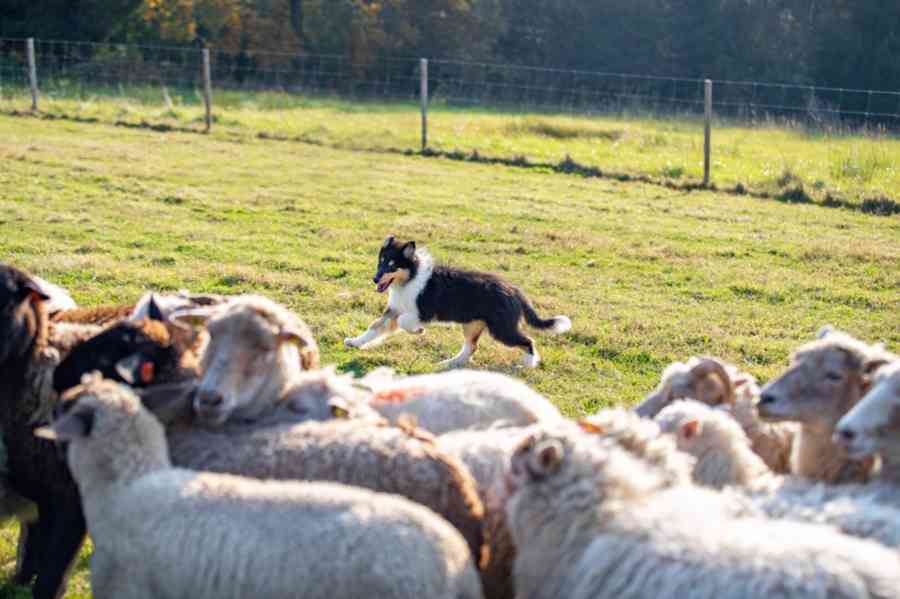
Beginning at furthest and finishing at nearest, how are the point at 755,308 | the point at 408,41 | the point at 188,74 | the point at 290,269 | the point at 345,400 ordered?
the point at 408,41, the point at 188,74, the point at 290,269, the point at 755,308, the point at 345,400

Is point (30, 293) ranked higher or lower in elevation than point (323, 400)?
higher

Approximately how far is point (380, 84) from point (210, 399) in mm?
30051

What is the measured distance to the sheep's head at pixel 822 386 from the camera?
14.5 feet

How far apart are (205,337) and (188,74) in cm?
2843

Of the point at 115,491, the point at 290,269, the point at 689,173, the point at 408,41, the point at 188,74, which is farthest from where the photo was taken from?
the point at 408,41

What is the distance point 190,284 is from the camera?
32.9ft

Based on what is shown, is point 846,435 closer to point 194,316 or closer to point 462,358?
point 194,316

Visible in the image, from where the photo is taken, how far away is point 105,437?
362cm

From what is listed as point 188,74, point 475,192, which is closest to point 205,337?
point 475,192

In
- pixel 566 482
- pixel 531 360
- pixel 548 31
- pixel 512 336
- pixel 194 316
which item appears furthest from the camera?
pixel 548 31

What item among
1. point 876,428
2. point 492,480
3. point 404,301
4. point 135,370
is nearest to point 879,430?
point 876,428

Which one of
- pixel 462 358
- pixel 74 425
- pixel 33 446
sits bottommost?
pixel 462 358

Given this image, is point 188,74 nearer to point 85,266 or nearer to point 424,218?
point 424,218

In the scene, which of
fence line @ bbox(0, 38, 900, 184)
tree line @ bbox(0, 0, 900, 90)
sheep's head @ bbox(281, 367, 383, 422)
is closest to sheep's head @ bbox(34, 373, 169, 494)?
sheep's head @ bbox(281, 367, 383, 422)
